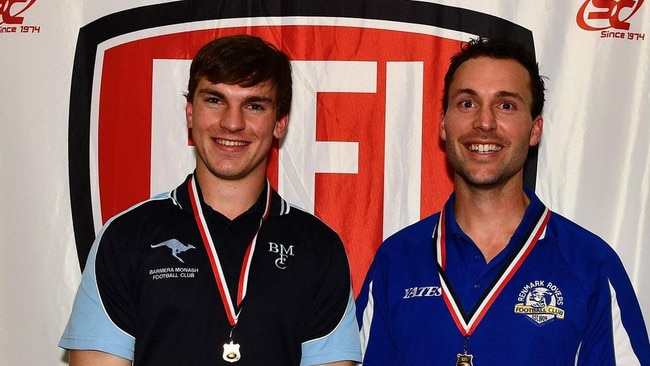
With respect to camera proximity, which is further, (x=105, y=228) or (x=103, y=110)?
(x=103, y=110)

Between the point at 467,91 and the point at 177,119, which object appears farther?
the point at 177,119

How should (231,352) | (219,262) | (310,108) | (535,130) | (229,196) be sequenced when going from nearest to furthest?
1. (231,352)
2. (219,262)
3. (229,196)
4. (535,130)
5. (310,108)

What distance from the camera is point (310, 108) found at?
286cm

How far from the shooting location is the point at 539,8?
278cm

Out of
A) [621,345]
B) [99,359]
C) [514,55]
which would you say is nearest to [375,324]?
[621,345]

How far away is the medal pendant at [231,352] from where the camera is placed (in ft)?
6.87

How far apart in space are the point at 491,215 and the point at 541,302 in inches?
11.5

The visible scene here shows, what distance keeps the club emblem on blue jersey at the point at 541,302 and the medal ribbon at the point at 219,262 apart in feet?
2.37

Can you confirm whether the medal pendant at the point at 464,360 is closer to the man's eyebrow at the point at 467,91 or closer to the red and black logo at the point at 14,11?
the man's eyebrow at the point at 467,91

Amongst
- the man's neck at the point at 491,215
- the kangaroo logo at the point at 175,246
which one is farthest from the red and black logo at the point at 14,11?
the man's neck at the point at 491,215

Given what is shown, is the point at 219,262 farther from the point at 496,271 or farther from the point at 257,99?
the point at 496,271

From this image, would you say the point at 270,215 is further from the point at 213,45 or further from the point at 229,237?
the point at 213,45

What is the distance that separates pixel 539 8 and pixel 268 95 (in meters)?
1.05

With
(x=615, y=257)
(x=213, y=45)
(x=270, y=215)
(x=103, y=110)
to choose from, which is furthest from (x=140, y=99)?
(x=615, y=257)
